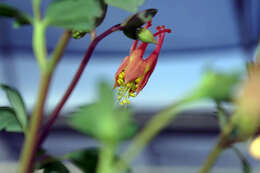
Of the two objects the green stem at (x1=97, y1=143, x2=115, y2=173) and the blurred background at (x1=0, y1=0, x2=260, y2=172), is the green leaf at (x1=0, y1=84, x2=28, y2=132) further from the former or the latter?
the blurred background at (x1=0, y1=0, x2=260, y2=172)

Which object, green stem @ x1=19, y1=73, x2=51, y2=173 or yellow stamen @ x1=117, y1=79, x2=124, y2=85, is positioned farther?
yellow stamen @ x1=117, y1=79, x2=124, y2=85

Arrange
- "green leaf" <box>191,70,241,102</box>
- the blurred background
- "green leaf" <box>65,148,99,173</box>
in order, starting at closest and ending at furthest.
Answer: "green leaf" <box>191,70,241,102</box> → "green leaf" <box>65,148,99,173</box> → the blurred background

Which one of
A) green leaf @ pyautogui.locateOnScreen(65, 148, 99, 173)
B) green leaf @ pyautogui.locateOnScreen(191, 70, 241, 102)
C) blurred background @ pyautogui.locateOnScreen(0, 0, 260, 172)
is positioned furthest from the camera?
blurred background @ pyautogui.locateOnScreen(0, 0, 260, 172)

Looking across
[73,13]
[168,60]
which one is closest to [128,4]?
[73,13]

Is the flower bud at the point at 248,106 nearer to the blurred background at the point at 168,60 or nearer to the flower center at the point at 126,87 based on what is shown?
the flower center at the point at 126,87

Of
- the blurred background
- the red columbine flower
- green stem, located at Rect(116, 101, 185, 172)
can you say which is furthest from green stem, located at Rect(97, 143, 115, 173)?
the blurred background

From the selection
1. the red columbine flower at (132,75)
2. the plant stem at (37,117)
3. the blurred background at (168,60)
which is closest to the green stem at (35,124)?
the plant stem at (37,117)

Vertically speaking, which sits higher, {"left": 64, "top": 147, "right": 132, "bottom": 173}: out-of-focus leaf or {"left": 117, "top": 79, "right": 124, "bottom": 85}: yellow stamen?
{"left": 117, "top": 79, "right": 124, "bottom": 85}: yellow stamen

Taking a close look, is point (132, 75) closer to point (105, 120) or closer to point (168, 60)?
point (105, 120)
